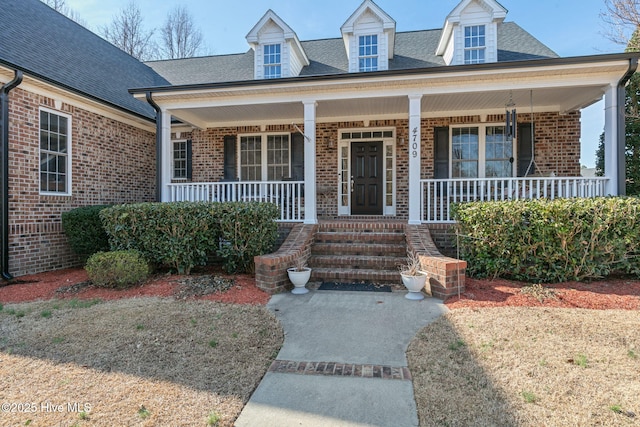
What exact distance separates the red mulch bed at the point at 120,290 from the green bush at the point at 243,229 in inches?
17.8

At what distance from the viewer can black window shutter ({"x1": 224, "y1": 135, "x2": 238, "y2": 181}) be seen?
31.6ft

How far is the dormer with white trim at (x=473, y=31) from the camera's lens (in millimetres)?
8258

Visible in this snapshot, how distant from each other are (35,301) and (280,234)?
13.4 feet

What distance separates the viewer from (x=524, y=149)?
8.33 m

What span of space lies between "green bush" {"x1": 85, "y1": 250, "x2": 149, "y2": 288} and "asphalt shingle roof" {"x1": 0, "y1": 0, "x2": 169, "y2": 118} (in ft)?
12.4

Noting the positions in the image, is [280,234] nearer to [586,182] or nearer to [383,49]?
[383,49]

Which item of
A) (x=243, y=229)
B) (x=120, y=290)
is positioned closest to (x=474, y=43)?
(x=243, y=229)

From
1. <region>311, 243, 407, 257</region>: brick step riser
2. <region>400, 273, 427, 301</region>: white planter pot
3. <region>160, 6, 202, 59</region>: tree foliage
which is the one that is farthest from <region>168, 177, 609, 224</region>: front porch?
<region>160, 6, 202, 59</region>: tree foliage

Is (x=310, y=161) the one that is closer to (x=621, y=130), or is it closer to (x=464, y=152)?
(x=464, y=152)

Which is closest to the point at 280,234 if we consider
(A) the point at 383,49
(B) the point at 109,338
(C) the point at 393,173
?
(C) the point at 393,173

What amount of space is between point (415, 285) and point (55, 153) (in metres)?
7.51

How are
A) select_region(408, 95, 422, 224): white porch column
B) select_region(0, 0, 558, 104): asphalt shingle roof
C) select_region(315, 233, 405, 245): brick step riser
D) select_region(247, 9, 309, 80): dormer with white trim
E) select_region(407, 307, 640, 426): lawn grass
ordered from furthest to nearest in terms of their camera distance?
select_region(247, 9, 309, 80): dormer with white trim < select_region(0, 0, 558, 104): asphalt shingle roof < select_region(408, 95, 422, 224): white porch column < select_region(315, 233, 405, 245): brick step riser < select_region(407, 307, 640, 426): lawn grass

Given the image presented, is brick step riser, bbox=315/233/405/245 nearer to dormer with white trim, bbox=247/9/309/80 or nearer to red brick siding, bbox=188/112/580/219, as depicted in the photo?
red brick siding, bbox=188/112/580/219

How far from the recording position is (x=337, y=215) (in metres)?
9.18
